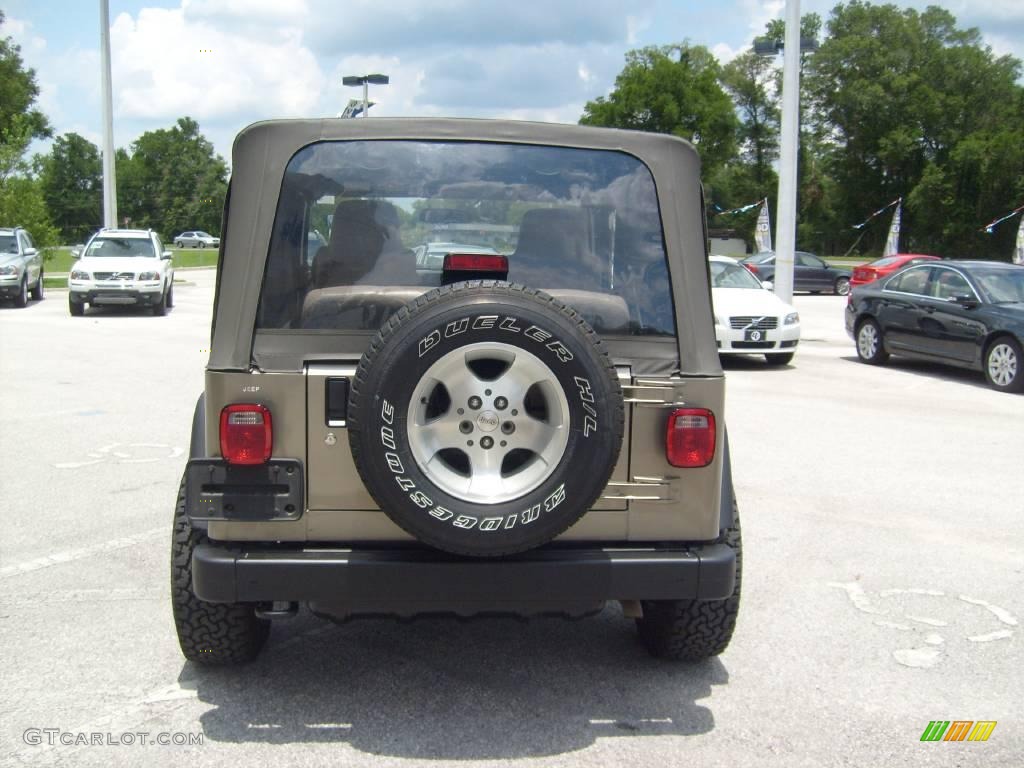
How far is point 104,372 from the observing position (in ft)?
44.1

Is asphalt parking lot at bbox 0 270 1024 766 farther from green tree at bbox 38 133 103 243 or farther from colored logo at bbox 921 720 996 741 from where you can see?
green tree at bbox 38 133 103 243

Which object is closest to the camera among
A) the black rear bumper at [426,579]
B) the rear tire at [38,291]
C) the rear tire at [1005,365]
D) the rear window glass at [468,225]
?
the black rear bumper at [426,579]

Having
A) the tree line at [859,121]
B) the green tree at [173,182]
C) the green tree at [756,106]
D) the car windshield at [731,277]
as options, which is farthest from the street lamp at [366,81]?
the green tree at [173,182]

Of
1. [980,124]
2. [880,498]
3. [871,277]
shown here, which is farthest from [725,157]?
[880,498]

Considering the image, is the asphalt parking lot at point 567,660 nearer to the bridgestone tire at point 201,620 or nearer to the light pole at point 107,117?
the bridgestone tire at point 201,620

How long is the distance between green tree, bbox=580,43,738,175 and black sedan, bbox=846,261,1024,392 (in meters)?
66.1

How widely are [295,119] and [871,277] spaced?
27027mm

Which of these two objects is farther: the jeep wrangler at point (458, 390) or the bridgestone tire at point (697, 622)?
the bridgestone tire at point (697, 622)

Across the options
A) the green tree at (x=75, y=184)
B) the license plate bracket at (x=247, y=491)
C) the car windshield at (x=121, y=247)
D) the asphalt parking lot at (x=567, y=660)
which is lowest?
the asphalt parking lot at (x=567, y=660)

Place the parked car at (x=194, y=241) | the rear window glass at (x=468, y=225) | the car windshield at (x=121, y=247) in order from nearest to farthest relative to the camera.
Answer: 1. the rear window glass at (x=468, y=225)
2. the car windshield at (x=121, y=247)
3. the parked car at (x=194, y=241)

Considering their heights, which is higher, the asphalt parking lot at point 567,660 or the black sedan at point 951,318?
the black sedan at point 951,318

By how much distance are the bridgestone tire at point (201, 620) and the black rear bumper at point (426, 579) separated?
1.26ft

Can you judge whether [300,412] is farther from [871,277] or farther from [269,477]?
[871,277]

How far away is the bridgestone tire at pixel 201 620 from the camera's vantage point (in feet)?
13.2
